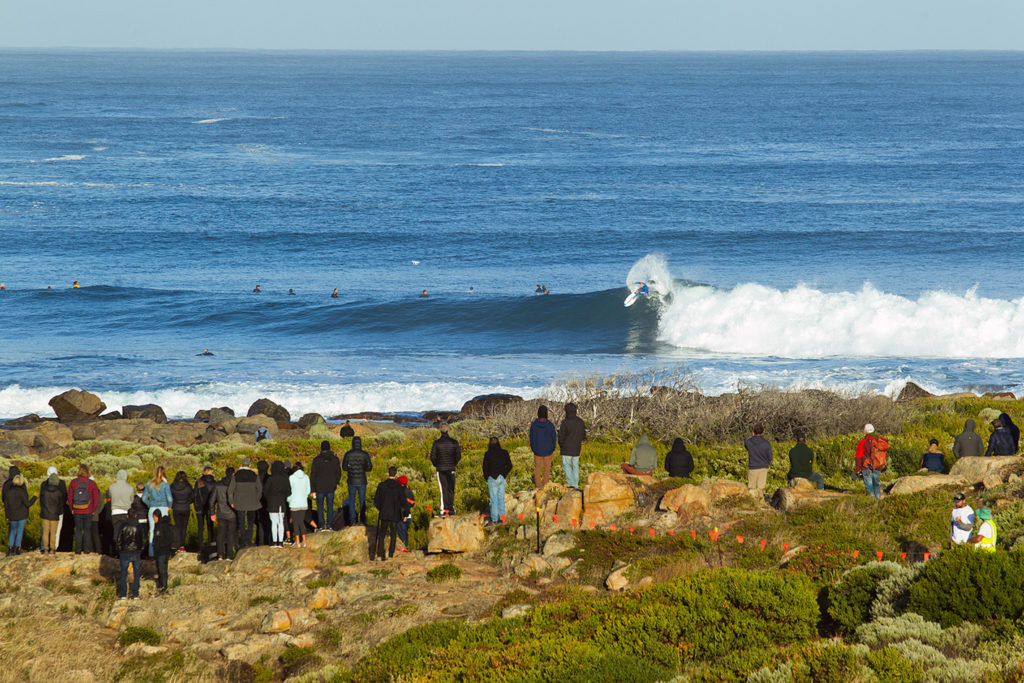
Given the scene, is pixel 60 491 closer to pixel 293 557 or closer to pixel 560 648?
pixel 293 557

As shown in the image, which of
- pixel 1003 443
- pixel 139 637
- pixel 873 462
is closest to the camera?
pixel 139 637

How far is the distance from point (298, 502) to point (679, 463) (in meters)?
6.31

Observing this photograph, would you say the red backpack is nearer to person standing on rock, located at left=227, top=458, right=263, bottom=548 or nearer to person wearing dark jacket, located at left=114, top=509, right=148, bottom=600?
person standing on rock, located at left=227, top=458, right=263, bottom=548

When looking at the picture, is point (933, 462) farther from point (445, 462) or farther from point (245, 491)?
point (245, 491)

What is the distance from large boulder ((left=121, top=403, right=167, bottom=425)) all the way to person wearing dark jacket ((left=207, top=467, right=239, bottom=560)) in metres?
16.3

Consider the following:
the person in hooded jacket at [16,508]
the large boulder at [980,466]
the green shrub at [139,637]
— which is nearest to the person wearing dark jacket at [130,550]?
the green shrub at [139,637]

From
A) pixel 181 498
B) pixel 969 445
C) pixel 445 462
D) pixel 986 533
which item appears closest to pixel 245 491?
pixel 181 498

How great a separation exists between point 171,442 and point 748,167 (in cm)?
6147

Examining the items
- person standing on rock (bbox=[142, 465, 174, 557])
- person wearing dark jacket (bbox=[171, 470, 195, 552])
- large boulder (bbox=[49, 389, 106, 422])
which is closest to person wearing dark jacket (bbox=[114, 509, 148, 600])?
person standing on rock (bbox=[142, 465, 174, 557])

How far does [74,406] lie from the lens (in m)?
30.4

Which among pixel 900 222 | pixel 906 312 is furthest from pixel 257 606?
pixel 900 222

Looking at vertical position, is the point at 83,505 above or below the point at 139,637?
above

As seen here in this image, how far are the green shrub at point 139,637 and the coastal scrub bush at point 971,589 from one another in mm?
A: 8725

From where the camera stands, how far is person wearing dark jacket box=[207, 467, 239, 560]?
14289 mm
